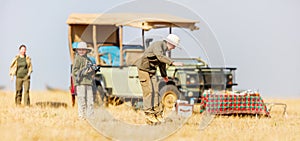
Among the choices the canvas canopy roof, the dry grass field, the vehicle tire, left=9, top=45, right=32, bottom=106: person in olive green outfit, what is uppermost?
the canvas canopy roof

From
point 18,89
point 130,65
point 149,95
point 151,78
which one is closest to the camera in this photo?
point 149,95

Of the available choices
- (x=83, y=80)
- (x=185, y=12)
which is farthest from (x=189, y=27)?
(x=83, y=80)

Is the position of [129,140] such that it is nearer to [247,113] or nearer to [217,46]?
[217,46]

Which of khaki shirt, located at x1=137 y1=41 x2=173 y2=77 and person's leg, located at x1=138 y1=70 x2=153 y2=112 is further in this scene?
person's leg, located at x1=138 y1=70 x2=153 y2=112

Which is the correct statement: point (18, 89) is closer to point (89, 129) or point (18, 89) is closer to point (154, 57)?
point (154, 57)

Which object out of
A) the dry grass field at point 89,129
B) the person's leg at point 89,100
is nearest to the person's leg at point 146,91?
the dry grass field at point 89,129

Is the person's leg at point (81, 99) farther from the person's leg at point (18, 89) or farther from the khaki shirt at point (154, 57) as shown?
the person's leg at point (18, 89)

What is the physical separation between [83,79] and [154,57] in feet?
5.82

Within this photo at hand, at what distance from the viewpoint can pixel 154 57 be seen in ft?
38.6

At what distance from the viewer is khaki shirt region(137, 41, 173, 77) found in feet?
37.4

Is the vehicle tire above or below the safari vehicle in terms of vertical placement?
below

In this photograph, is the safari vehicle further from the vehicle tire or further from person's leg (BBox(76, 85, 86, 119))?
person's leg (BBox(76, 85, 86, 119))

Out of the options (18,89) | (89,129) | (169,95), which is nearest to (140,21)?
(169,95)

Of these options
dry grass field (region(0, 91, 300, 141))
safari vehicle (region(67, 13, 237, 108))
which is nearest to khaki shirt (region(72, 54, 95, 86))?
dry grass field (region(0, 91, 300, 141))
